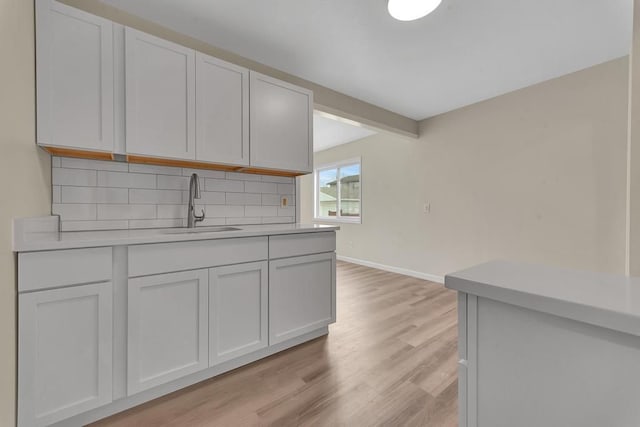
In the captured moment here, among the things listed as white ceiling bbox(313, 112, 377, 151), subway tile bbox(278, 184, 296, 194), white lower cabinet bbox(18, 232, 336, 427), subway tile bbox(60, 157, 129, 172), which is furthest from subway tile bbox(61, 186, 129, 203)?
white ceiling bbox(313, 112, 377, 151)

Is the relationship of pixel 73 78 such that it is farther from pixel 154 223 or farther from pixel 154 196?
pixel 154 223

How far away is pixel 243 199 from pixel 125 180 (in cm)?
82

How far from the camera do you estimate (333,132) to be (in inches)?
170

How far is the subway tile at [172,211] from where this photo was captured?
1.89 m

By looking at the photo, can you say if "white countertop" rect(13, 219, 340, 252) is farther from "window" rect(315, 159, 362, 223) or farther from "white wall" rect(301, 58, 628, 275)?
"window" rect(315, 159, 362, 223)

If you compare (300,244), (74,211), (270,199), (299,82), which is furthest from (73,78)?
(299,82)

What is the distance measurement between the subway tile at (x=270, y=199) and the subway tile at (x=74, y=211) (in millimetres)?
1173

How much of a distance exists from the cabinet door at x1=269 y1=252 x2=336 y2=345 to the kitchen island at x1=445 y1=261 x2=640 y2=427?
4.24 feet

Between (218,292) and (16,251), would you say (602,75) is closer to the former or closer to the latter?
(218,292)

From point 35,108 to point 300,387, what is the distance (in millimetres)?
1986

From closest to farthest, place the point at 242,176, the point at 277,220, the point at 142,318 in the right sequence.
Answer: the point at 142,318, the point at 242,176, the point at 277,220

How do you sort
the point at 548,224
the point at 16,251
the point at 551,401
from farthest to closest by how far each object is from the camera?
1. the point at 548,224
2. the point at 16,251
3. the point at 551,401

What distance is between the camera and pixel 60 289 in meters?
1.13

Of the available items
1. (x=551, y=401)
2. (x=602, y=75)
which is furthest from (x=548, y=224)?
(x=551, y=401)
